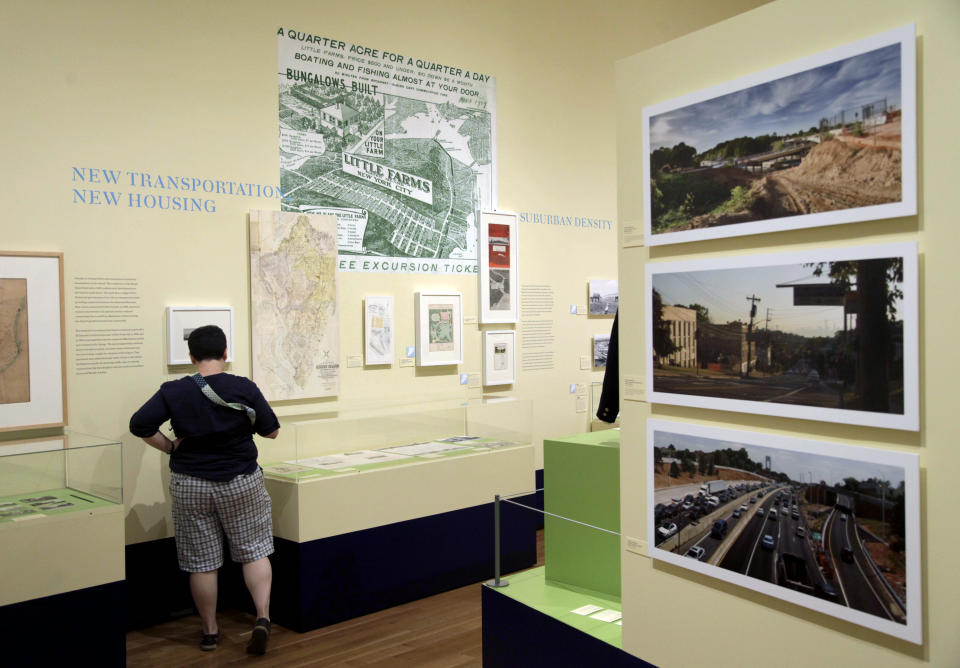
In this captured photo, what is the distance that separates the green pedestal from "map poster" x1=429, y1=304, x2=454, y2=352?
315 cm

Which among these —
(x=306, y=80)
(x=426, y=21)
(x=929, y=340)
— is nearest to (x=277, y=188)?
(x=306, y=80)

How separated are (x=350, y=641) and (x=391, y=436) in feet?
5.24

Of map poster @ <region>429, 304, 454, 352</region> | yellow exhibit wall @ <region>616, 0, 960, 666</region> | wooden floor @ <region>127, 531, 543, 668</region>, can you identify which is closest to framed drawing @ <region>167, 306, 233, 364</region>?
wooden floor @ <region>127, 531, 543, 668</region>

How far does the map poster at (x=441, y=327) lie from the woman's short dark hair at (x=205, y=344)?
8.16 feet

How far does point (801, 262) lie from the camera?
2400 mm

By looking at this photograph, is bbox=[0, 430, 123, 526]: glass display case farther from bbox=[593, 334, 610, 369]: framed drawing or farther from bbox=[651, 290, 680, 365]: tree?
bbox=[593, 334, 610, 369]: framed drawing

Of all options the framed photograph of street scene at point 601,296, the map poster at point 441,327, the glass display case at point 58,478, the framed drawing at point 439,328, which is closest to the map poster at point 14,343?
the glass display case at point 58,478

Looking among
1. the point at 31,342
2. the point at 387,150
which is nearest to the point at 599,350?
the point at 387,150

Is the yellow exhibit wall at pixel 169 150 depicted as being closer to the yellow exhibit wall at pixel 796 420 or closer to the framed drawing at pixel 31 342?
the framed drawing at pixel 31 342

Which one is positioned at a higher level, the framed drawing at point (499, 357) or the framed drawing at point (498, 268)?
the framed drawing at point (498, 268)

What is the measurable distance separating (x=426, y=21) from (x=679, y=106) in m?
5.25

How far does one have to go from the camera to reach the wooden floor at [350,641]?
4910 millimetres

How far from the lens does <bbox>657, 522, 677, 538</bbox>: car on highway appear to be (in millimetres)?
2868

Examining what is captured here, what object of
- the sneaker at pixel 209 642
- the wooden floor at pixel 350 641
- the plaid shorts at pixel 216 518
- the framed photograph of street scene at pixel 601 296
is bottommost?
the wooden floor at pixel 350 641
